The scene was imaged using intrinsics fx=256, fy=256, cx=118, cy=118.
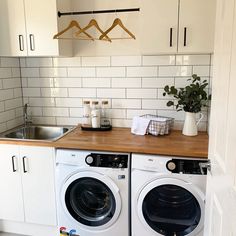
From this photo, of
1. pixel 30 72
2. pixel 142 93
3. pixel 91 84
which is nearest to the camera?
pixel 142 93

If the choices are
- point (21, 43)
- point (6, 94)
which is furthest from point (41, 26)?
point (6, 94)

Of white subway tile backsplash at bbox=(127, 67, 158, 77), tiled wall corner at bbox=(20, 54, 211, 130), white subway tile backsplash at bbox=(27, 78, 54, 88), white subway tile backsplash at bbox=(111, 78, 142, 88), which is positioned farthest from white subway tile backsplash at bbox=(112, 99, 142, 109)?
white subway tile backsplash at bbox=(27, 78, 54, 88)

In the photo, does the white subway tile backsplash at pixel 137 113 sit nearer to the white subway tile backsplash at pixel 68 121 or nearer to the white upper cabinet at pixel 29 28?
the white subway tile backsplash at pixel 68 121

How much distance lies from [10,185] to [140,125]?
127 cm

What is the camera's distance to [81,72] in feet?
8.51

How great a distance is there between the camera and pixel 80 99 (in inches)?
104

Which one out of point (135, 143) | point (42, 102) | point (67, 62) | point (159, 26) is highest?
point (159, 26)

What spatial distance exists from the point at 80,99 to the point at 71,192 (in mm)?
963

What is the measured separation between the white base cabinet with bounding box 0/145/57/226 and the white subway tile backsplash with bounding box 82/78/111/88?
0.81m

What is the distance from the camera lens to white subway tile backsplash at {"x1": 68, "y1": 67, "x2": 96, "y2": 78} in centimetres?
257

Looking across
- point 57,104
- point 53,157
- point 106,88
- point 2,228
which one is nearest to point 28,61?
point 57,104

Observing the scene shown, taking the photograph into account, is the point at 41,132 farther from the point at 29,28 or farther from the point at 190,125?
the point at 190,125

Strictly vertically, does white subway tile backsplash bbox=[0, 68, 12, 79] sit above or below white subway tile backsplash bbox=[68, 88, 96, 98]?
above

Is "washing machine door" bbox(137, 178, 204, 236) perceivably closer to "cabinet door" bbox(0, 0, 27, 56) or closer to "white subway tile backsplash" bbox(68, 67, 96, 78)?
"white subway tile backsplash" bbox(68, 67, 96, 78)
